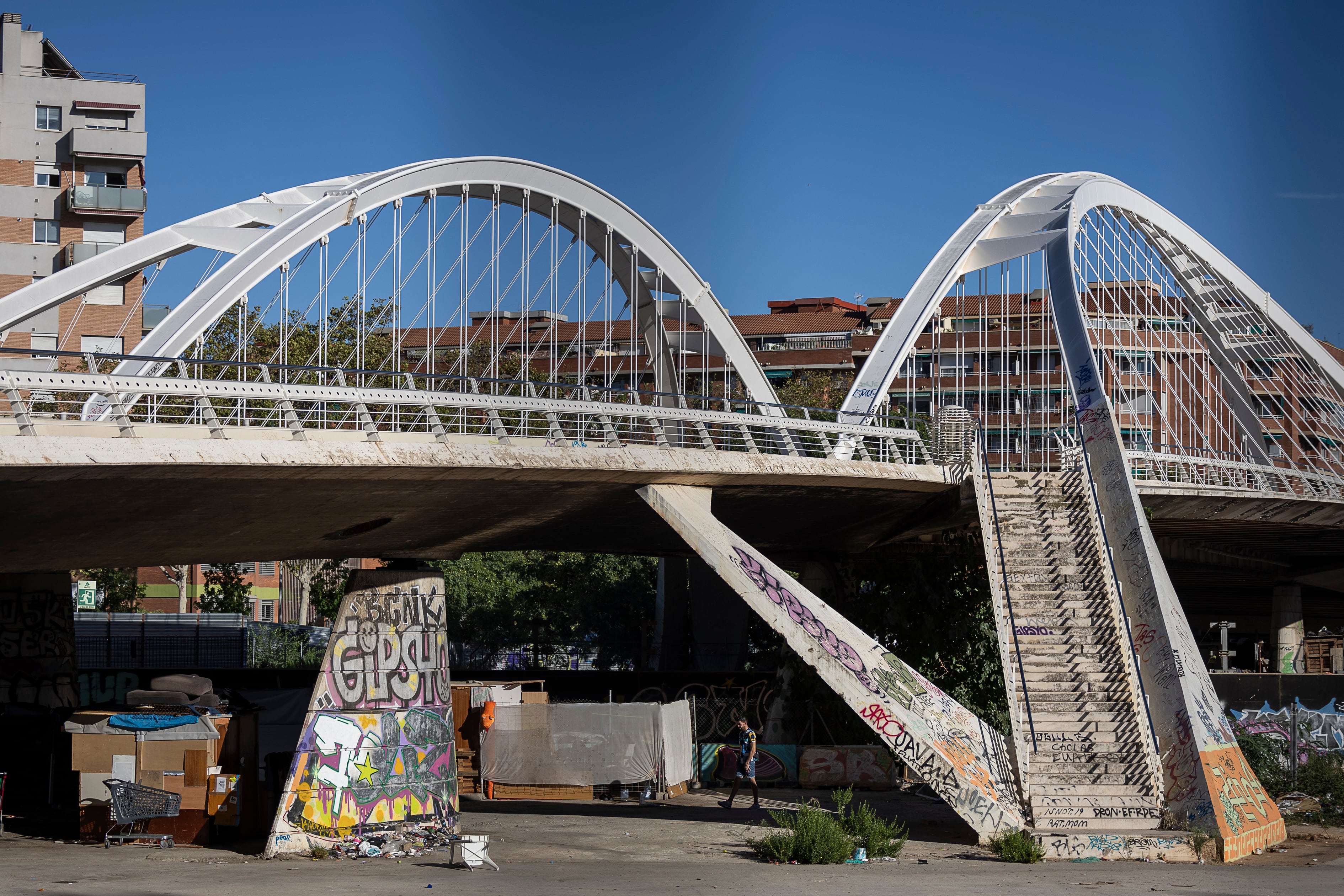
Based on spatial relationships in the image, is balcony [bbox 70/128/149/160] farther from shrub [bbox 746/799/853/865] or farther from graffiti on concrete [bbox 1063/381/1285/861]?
shrub [bbox 746/799/853/865]

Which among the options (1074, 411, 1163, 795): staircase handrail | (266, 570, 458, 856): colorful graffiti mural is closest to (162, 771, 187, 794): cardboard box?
(266, 570, 458, 856): colorful graffiti mural

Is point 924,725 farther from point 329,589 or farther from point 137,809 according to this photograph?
point 329,589

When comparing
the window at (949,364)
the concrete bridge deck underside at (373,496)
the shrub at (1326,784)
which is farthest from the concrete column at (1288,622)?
the window at (949,364)

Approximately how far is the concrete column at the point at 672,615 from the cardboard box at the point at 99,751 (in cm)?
2931

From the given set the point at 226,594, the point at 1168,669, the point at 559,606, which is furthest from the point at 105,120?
the point at 1168,669

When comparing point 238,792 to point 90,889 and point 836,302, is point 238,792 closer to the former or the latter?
point 90,889

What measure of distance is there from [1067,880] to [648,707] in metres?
10.8

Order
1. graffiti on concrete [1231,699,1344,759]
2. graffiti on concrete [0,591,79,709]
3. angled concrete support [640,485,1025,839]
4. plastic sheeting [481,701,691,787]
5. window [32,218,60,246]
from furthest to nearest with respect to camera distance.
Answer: window [32,218,60,246] < graffiti on concrete [1231,699,1344,759] < graffiti on concrete [0,591,79,709] < plastic sheeting [481,701,691,787] < angled concrete support [640,485,1025,839]

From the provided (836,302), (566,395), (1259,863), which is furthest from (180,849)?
(836,302)

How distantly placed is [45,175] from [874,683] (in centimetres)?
4595

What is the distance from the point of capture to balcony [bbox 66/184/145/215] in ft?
181

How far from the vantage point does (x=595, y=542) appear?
30219mm

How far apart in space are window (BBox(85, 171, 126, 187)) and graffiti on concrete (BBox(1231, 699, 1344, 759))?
45.6 metres

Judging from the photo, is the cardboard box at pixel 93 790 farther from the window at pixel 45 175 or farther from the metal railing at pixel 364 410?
the window at pixel 45 175
